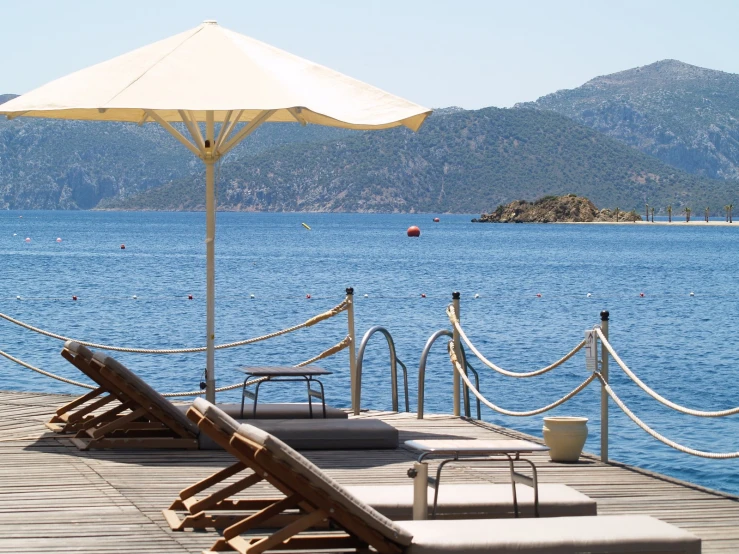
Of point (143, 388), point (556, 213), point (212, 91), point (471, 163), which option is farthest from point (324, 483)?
point (471, 163)

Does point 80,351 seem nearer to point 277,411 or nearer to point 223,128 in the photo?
point 277,411

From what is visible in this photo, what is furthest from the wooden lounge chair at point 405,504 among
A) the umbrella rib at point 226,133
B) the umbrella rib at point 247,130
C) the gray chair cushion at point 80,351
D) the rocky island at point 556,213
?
the rocky island at point 556,213

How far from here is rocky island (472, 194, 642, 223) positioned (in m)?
171

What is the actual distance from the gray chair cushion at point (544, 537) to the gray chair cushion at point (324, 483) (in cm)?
11

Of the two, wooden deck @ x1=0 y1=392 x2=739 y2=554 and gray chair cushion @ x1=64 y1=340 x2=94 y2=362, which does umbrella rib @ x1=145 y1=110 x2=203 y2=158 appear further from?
wooden deck @ x1=0 y1=392 x2=739 y2=554

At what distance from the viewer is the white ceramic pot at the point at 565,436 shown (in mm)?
8109

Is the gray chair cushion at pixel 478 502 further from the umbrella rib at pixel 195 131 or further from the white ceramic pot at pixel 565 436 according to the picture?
the umbrella rib at pixel 195 131

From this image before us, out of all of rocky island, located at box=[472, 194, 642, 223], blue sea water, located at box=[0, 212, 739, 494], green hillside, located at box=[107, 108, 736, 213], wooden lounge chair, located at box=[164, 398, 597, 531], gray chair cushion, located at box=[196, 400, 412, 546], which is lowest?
blue sea water, located at box=[0, 212, 739, 494]

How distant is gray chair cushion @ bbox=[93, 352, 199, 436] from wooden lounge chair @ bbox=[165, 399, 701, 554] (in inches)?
111

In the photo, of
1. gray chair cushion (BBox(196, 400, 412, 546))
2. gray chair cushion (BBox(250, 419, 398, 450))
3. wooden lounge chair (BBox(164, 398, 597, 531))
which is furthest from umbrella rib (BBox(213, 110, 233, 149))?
gray chair cushion (BBox(196, 400, 412, 546))

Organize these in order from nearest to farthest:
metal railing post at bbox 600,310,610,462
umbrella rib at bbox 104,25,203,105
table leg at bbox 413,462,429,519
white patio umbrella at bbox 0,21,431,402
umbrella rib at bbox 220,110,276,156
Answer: table leg at bbox 413,462,429,519 → white patio umbrella at bbox 0,21,431,402 → umbrella rib at bbox 104,25,203,105 → metal railing post at bbox 600,310,610,462 → umbrella rib at bbox 220,110,276,156

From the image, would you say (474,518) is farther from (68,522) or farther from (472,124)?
(472,124)

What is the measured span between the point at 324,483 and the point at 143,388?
11.7ft

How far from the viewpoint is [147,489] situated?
→ 6.84 meters
